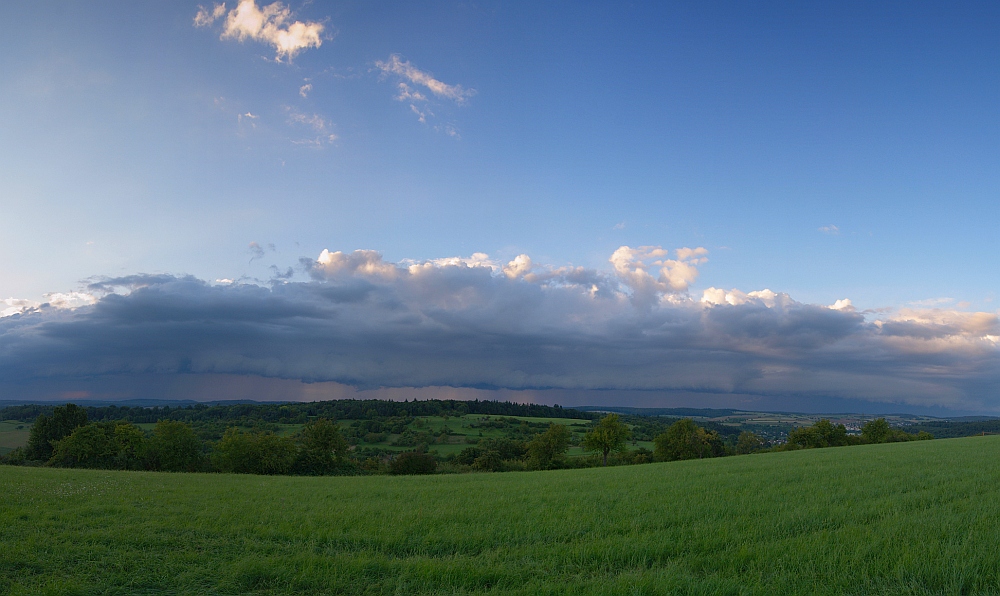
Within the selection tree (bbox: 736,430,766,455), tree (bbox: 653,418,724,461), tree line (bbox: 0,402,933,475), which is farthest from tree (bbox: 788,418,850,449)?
tree (bbox: 653,418,724,461)

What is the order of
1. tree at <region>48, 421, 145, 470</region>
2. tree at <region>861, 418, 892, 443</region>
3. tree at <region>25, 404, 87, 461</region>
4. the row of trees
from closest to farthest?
1. the row of trees
2. tree at <region>48, 421, 145, 470</region>
3. tree at <region>25, 404, 87, 461</region>
4. tree at <region>861, 418, 892, 443</region>

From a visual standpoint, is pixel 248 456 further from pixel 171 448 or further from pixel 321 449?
pixel 171 448

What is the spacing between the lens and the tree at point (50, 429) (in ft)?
206

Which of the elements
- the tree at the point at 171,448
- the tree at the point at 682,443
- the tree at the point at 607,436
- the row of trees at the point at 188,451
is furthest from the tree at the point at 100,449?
the tree at the point at 682,443

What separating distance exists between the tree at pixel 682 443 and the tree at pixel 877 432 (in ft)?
94.9

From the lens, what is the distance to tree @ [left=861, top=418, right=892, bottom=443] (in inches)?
3318

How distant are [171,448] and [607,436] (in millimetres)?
53568

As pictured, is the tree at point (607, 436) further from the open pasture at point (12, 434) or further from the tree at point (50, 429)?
the open pasture at point (12, 434)

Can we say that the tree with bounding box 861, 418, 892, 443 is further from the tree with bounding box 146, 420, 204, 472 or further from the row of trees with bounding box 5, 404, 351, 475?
the tree with bounding box 146, 420, 204, 472

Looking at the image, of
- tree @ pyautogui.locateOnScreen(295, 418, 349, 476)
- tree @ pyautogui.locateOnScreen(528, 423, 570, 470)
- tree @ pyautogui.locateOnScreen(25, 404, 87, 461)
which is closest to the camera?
tree @ pyautogui.locateOnScreen(295, 418, 349, 476)

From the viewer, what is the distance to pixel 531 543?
8.69 metres

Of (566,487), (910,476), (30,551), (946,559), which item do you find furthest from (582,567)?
(910,476)

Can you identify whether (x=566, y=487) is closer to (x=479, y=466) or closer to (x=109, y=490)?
(x=109, y=490)

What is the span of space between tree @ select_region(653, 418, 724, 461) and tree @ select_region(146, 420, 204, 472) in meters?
65.3
